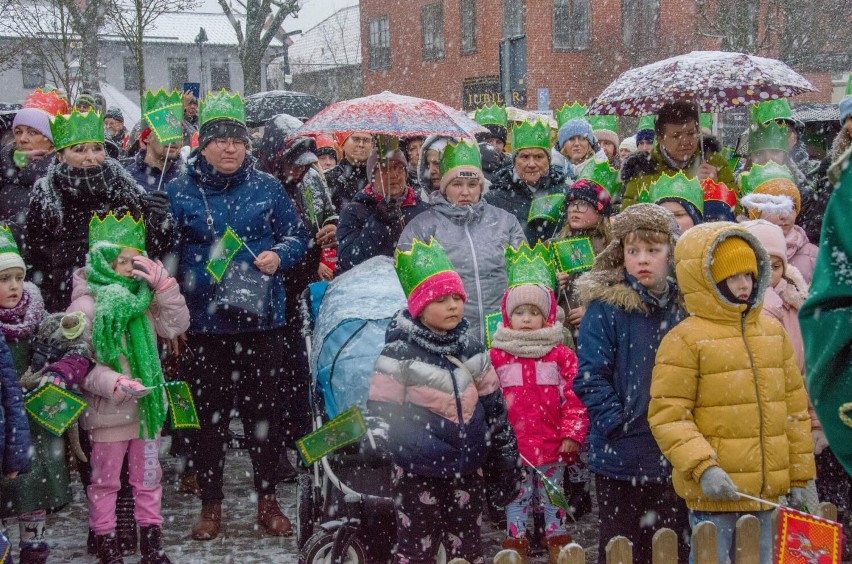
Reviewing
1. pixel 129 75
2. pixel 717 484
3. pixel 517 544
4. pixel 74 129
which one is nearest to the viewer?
pixel 717 484

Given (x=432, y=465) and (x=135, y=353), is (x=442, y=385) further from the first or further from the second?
(x=135, y=353)

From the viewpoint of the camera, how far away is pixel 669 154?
6625 mm

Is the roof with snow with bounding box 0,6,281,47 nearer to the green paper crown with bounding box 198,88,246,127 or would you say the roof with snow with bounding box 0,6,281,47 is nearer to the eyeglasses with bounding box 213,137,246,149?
the green paper crown with bounding box 198,88,246,127

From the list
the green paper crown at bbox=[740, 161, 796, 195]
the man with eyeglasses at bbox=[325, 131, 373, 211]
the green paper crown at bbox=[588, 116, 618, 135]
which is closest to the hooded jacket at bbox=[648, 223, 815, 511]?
the green paper crown at bbox=[740, 161, 796, 195]

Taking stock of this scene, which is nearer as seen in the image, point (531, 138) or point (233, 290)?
point (233, 290)

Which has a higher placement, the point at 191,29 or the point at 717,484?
the point at 191,29

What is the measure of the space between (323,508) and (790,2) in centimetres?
2391

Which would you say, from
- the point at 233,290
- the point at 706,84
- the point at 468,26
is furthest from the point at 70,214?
the point at 468,26

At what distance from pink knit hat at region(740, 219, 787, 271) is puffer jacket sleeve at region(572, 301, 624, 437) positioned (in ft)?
4.15

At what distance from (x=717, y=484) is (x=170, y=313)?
3.08m

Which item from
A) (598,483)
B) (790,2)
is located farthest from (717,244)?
(790,2)

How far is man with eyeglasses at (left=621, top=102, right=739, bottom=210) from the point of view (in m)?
6.61

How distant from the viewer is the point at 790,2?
2583 cm

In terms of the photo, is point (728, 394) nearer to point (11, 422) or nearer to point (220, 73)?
point (11, 422)
